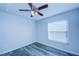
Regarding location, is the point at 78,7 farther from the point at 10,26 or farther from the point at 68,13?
the point at 10,26

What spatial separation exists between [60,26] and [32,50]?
0.67 m

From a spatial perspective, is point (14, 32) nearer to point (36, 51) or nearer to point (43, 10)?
point (36, 51)

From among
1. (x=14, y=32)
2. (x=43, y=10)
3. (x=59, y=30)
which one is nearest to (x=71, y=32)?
(x=59, y=30)

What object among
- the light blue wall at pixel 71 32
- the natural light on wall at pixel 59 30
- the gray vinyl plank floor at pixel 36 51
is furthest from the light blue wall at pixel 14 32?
the natural light on wall at pixel 59 30

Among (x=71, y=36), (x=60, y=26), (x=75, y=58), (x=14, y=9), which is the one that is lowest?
(x=75, y=58)

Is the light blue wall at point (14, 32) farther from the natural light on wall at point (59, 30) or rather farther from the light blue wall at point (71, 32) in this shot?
the natural light on wall at point (59, 30)

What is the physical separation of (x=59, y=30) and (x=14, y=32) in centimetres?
82

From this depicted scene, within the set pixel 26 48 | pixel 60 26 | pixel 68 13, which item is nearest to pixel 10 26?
pixel 26 48

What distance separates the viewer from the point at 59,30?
1.40 m

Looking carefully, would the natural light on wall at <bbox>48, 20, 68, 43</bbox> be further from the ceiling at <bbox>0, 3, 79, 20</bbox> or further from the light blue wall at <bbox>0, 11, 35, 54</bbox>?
the light blue wall at <bbox>0, 11, 35, 54</bbox>

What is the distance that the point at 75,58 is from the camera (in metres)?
1.36

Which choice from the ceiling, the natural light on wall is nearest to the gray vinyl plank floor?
the natural light on wall

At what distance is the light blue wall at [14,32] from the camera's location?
1363mm

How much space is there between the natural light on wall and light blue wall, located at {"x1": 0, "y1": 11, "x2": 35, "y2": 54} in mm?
360
